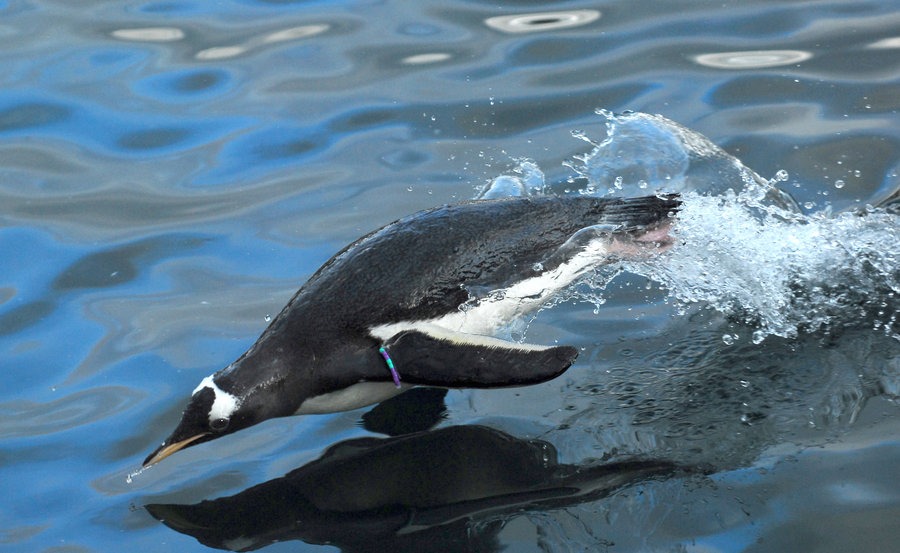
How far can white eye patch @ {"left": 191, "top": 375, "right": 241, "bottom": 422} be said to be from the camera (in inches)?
138

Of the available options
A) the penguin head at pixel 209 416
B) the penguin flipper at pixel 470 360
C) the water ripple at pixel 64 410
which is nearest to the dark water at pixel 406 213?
the water ripple at pixel 64 410

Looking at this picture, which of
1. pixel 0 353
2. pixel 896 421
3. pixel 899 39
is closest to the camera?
pixel 896 421

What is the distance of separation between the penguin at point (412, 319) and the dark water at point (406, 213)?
Result: 0.26 meters

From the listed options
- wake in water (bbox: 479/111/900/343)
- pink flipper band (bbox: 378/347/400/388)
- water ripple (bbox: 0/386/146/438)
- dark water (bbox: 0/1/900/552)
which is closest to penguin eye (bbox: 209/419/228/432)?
dark water (bbox: 0/1/900/552)

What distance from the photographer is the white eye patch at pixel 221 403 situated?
3.51 m

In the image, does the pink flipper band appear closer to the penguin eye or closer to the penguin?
the penguin

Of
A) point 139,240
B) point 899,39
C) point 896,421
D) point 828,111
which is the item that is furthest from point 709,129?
point 139,240

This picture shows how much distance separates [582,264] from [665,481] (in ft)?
3.23

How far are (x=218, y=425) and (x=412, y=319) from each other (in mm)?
691

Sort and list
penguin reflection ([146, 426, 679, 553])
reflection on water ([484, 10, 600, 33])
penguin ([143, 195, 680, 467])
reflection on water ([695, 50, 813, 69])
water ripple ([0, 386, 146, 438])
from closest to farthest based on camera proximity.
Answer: penguin reflection ([146, 426, 679, 553]) < penguin ([143, 195, 680, 467]) < water ripple ([0, 386, 146, 438]) < reflection on water ([695, 50, 813, 69]) < reflection on water ([484, 10, 600, 33])

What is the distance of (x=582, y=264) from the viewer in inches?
159

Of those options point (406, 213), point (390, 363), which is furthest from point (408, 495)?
point (406, 213)

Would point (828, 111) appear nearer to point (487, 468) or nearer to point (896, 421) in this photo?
point (896, 421)

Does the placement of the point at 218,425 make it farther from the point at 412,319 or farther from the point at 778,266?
the point at 778,266
